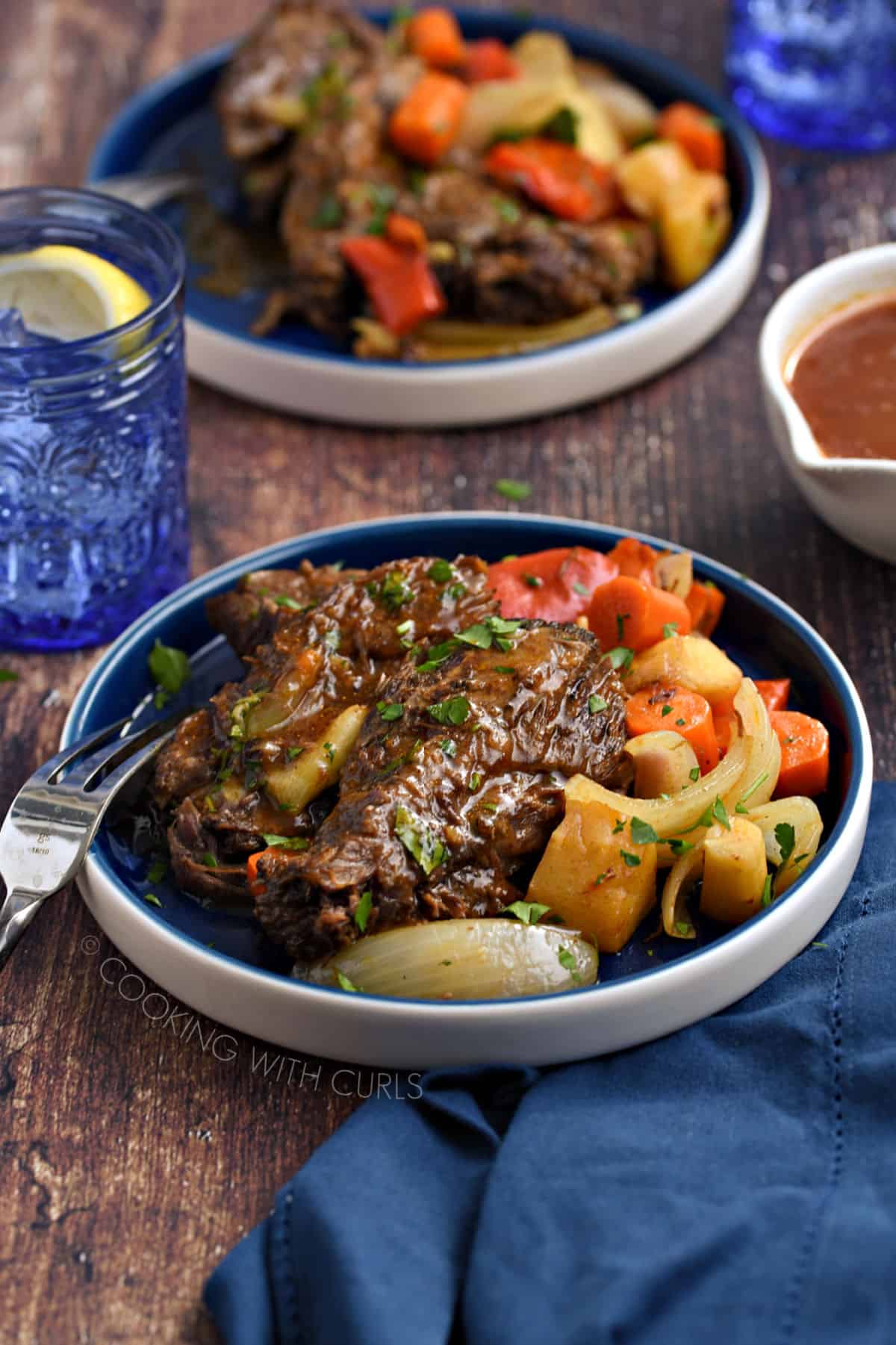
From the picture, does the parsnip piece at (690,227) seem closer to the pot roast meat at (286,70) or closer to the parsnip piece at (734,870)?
the pot roast meat at (286,70)

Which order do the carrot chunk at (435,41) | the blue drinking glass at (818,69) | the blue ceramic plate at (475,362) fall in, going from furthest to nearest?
the blue drinking glass at (818,69) → the carrot chunk at (435,41) → the blue ceramic plate at (475,362)

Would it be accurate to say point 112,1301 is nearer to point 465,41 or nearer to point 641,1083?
point 641,1083

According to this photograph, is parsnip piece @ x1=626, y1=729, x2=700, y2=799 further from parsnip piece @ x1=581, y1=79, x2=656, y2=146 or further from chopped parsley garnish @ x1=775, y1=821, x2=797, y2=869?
parsnip piece @ x1=581, y1=79, x2=656, y2=146

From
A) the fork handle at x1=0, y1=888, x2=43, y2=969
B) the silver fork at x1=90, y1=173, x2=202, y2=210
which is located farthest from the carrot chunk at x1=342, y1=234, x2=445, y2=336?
the fork handle at x1=0, y1=888, x2=43, y2=969

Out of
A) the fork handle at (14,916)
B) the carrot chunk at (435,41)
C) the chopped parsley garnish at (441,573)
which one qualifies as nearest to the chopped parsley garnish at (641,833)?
the chopped parsley garnish at (441,573)

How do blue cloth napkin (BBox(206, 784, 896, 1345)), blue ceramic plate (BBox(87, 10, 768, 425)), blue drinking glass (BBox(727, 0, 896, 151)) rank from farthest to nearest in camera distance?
blue drinking glass (BBox(727, 0, 896, 151))
blue ceramic plate (BBox(87, 10, 768, 425))
blue cloth napkin (BBox(206, 784, 896, 1345))

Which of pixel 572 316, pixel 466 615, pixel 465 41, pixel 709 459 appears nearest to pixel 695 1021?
pixel 466 615
